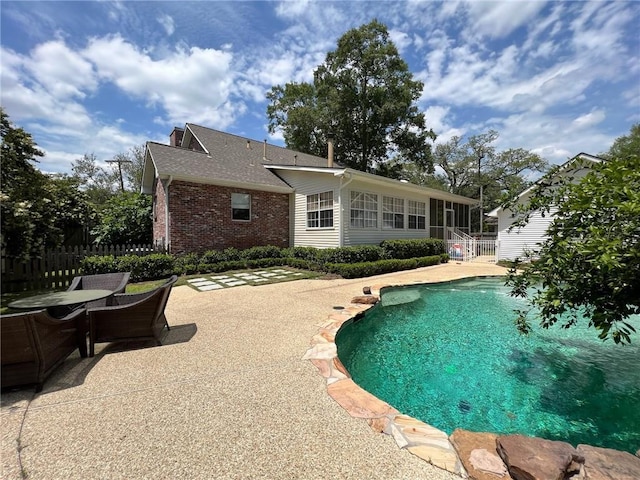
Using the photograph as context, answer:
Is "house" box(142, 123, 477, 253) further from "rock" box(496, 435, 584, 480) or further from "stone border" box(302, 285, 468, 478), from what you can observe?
"rock" box(496, 435, 584, 480)

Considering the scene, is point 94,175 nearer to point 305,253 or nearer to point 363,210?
point 305,253

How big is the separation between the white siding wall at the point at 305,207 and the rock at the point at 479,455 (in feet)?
31.2

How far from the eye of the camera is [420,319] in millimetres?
5996

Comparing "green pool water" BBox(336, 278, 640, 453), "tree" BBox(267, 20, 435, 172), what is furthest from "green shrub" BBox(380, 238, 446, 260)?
"tree" BBox(267, 20, 435, 172)

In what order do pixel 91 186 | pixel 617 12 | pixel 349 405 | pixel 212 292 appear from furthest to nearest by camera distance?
pixel 91 186
pixel 212 292
pixel 617 12
pixel 349 405

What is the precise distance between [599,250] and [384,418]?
84.7 inches

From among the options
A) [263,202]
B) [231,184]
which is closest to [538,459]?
[231,184]

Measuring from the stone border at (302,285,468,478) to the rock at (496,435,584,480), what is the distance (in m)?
0.30

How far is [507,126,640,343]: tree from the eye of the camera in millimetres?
2184

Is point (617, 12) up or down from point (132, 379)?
up

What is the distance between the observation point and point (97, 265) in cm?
835

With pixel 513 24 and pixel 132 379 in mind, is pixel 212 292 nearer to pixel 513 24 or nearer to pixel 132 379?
pixel 132 379

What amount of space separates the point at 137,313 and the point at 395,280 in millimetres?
7587

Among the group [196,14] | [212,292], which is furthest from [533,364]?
[196,14]
